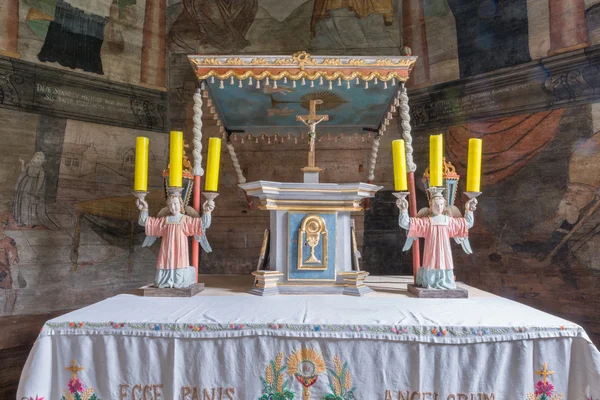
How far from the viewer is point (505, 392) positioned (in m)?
2.32

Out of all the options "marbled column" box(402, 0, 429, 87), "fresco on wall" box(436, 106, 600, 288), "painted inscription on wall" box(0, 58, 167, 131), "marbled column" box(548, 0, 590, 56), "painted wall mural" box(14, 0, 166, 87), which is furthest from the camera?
"marbled column" box(402, 0, 429, 87)

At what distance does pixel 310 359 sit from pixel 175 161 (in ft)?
6.54

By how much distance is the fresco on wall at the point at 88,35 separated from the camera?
5.59 metres

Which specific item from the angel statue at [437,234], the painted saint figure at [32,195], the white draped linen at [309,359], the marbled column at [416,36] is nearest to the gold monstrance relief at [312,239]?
the angel statue at [437,234]

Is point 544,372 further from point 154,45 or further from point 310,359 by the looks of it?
point 154,45

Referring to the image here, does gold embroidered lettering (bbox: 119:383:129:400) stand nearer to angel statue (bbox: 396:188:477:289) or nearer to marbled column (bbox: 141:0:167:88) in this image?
angel statue (bbox: 396:188:477:289)

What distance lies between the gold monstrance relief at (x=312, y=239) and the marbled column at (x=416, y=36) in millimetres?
4017

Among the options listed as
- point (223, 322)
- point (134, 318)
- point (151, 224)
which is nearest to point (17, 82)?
point (151, 224)

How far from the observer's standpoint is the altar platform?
2324 mm

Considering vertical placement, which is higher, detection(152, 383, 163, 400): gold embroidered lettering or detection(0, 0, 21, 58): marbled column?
detection(0, 0, 21, 58): marbled column

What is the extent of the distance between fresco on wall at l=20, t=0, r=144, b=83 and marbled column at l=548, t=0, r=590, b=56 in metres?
6.30

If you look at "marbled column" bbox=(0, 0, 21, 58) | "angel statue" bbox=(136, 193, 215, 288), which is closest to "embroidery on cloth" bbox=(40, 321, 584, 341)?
"angel statue" bbox=(136, 193, 215, 288)

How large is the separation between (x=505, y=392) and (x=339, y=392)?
1.02 metres

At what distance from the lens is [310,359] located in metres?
2.40
